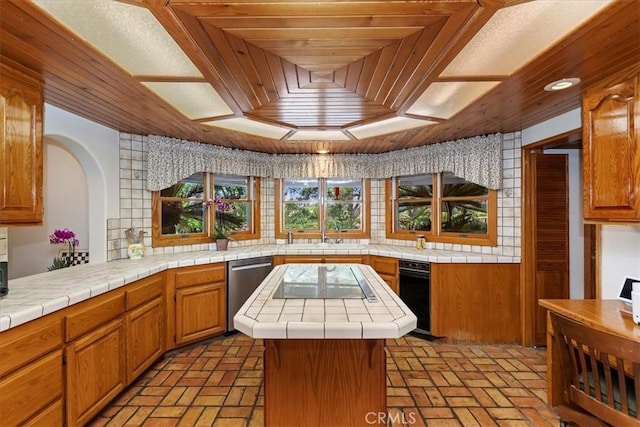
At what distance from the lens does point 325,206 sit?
4.27 metres

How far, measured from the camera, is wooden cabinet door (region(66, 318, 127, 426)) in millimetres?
1771

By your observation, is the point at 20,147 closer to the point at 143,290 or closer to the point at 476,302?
the point at 143,290

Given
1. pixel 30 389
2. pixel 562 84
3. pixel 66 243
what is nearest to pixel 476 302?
pixel 562 84

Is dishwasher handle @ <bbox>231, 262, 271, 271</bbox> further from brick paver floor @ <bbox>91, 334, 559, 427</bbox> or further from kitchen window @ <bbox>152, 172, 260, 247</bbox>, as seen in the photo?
brick paver floor @ <bbox>91, 334, 559, 427</bbox>

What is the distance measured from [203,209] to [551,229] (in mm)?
3745

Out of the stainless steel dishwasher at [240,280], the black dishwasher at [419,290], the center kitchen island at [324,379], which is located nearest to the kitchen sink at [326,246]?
the stainless steel dishwasher at [240,280]

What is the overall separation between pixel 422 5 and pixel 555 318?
1.53 meters

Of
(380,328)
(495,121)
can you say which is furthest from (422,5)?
(495,121)

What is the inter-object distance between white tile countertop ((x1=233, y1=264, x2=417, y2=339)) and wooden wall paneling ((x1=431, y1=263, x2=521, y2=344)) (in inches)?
68.5

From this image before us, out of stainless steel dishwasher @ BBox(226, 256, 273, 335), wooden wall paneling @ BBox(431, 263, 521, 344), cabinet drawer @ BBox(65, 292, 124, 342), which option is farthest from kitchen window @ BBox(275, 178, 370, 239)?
cabinet drawer @ BBox(65, 292, 124, 342)

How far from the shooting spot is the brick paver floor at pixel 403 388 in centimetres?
201

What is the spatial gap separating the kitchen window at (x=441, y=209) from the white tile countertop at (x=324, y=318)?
2217mm

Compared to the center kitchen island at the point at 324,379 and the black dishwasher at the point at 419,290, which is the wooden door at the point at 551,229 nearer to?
the black dishwasher at the point at 419,290

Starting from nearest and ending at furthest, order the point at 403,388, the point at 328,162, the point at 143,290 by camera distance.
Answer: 1. the point at 403,388
2. the point at 143,290
3. the point at 328,162
